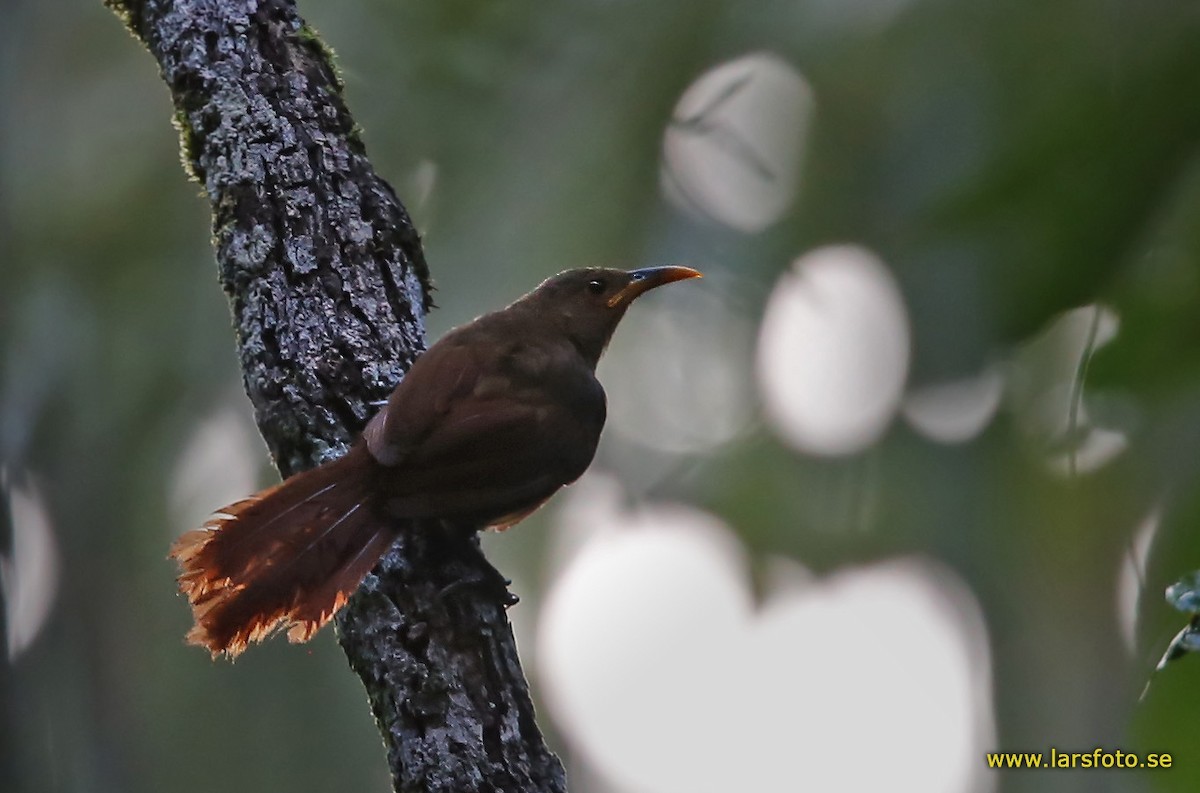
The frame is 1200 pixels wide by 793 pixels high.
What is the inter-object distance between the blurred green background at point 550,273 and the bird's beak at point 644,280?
859mm

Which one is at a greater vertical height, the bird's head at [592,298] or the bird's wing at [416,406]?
the bird's head at [592,298]

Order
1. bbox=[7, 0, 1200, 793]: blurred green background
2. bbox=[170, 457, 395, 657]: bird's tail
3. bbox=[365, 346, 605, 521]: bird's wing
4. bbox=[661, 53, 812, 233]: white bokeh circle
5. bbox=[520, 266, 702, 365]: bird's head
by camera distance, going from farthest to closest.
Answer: bbox=[661, 53, 812, 233]: white bokeh circle < bbox=[7, 0, 1200, 793]: blurred green background < bbox=[520, 266, 702, 365]: bird's head < bbox=[365, 346, 605, 521]: bird's wing < bbox=[170, 457, 395, 657]: bird's tail

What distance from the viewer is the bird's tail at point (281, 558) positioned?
115 inches

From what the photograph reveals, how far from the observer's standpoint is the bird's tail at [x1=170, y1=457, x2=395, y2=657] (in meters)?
2.92

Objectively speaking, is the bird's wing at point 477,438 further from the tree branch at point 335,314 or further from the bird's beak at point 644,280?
the bird's beak at point 644,280

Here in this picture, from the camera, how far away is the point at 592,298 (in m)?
4.28

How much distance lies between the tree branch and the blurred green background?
154 centimetres

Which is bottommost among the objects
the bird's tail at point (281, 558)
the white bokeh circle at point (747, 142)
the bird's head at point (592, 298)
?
the bird's tail at point (281, 558)

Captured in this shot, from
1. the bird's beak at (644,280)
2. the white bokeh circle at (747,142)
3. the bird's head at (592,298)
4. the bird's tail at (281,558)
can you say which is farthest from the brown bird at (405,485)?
the white bokeh circle at (747,142)

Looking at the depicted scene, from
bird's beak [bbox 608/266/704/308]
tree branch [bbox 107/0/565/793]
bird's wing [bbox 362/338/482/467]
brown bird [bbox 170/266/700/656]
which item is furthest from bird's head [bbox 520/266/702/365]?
bird's wing [bbox 362/338/482/467]

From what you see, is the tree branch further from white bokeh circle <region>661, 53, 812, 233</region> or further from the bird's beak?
white bokeh circle <region>661, 53, 812, 233</region>

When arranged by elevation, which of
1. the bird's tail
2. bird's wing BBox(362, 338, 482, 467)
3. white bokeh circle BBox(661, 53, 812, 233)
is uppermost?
white bokeh circle BBox(661, 53, 812, 233)

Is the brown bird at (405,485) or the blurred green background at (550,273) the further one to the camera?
the blurred green background at (550,273)

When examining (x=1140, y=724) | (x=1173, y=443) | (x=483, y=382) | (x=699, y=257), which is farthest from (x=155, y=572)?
(x=1140, y=724)
